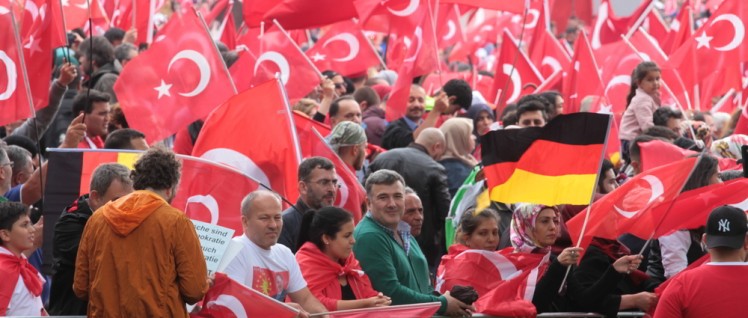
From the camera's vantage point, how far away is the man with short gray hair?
9.03m

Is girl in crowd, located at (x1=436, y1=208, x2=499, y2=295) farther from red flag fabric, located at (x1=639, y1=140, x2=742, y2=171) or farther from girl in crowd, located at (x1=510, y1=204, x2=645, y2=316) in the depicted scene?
red flag fabric, located at (x1=639, y1=140, x2=742, y2=171)

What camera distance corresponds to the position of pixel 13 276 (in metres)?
9.11

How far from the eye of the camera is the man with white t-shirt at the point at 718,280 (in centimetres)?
862

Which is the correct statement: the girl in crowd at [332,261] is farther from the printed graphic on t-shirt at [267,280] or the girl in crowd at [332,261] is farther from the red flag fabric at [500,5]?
the red flag fabric at [500,5]

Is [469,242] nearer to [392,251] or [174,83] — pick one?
[392,251]

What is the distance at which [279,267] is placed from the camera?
29.1 feet

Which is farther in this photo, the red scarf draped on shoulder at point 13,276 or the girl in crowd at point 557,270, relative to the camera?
the girl in crowd at point 557,270

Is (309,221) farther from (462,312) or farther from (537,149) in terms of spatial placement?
(537,149)

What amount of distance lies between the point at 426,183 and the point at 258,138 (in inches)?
62.0

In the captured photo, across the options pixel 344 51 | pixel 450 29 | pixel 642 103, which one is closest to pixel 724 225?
pixel 642 103

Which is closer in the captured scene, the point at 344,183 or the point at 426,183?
the point at 344,183

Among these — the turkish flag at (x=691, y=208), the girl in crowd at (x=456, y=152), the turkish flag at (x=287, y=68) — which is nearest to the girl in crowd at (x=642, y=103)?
the girl in crowd at (x=456, y=152)

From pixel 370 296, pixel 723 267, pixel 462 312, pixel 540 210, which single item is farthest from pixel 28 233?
pixel 723 267

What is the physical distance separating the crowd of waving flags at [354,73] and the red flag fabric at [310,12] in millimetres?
15
